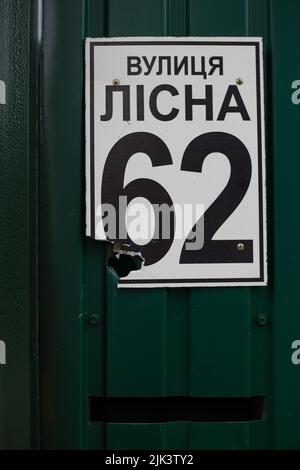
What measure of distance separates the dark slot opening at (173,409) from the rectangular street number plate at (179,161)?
414 mm

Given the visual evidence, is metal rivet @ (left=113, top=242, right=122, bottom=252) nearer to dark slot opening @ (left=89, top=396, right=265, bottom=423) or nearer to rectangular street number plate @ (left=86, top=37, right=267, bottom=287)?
rectangular street number plate @ (left=86, top=37, right=267, bottom=287)

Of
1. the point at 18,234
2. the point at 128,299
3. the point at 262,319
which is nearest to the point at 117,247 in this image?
the point at 128,299

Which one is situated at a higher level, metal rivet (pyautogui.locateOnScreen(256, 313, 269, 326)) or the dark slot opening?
metal rivet (pyautogui.locateOnScreen(256, 313, 269, 326))

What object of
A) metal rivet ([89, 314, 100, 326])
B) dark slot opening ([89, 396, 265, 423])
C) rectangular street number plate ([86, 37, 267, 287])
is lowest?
dark slot opening ([89, 396, 265, 423])

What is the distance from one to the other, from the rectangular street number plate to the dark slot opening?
0.41 metres

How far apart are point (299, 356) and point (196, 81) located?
1.03 m

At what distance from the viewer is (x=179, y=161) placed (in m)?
1.74

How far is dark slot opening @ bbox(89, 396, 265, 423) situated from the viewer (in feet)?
5.76

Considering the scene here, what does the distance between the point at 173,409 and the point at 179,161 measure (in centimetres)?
87

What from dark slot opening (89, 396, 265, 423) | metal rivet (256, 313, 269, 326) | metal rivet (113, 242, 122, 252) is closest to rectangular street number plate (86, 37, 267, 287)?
metal rivet (113, 242, 122, 252)

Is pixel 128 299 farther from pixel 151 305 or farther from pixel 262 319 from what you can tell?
pixel 262 319

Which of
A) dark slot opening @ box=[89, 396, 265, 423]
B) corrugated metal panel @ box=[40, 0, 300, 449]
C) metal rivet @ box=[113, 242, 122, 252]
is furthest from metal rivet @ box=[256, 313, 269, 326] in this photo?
metal rivet @ box=[113, 242, 122, 252]

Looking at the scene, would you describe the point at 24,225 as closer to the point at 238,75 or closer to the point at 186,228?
the point at 186,228

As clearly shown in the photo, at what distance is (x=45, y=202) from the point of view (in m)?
1.77
